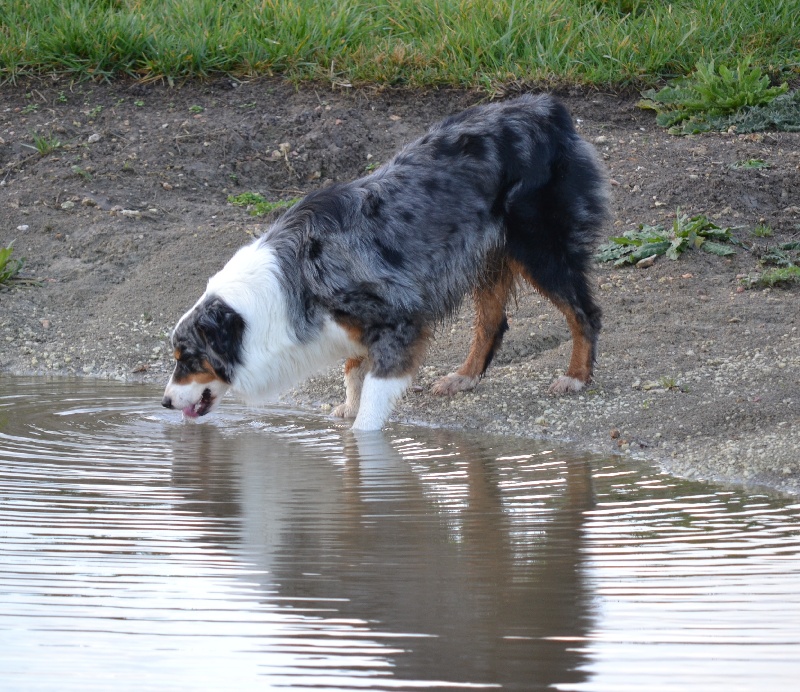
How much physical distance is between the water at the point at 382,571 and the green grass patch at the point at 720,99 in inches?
215

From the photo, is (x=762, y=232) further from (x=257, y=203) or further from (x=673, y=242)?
(x=257, y=203)

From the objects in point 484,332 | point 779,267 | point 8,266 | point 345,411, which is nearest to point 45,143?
point 8,266

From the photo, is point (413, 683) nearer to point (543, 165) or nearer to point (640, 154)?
point (543, 165)

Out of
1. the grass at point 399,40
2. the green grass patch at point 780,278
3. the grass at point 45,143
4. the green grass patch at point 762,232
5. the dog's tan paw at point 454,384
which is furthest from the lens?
the grass at point 399,40

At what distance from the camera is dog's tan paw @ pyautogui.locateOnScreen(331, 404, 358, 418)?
651 cm

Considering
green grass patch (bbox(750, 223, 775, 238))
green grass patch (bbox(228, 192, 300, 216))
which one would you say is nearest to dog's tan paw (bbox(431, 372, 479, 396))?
green grass patch (bbox(750, 223, 775, 238))

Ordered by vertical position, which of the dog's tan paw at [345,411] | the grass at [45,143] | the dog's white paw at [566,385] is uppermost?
the grass at [45,143]

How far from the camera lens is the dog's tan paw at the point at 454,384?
679 centimetres

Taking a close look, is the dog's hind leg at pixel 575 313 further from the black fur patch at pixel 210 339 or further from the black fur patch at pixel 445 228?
the black fur patch at pixel 210 339

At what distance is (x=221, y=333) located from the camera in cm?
598

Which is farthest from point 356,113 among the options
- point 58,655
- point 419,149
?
point 58,655

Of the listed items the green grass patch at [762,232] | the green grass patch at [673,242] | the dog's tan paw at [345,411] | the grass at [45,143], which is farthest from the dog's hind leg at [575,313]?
the grass at [45,143]

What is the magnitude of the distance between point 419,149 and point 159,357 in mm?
2454

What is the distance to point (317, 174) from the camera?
9906mm
